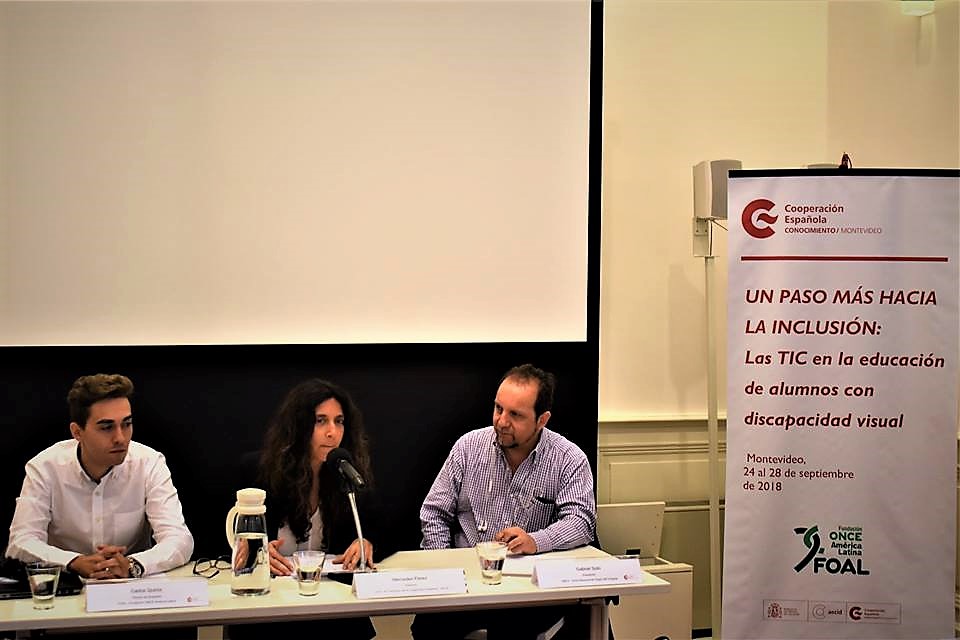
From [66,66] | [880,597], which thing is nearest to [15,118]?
[66,66]

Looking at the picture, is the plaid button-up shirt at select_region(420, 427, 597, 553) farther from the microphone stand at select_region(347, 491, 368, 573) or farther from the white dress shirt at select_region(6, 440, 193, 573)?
the white dress shirt at select_region(6, 440, 193, 573)

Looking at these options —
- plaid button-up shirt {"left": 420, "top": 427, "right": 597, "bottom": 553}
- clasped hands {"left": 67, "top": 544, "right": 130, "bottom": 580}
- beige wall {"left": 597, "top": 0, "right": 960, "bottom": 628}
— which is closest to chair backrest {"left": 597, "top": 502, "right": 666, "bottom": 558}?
beige wall {"left": 597, "top": 0, "right": 960, "bottom": 628}

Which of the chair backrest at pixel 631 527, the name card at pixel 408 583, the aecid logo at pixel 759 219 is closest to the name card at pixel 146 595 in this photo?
the name card at pixel 408 583

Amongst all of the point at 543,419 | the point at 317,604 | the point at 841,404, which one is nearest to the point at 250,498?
the point at 317,604

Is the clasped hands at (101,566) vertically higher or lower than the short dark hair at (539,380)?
lower

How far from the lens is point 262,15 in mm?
3596

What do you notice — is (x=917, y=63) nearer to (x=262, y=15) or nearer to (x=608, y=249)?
(x=608, y=249)

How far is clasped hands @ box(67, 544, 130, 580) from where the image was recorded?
3.27 metres

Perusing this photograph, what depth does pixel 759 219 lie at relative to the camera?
145 inches

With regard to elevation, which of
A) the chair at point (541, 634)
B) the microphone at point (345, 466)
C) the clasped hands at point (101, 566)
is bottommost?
the chair at point (541, 634)

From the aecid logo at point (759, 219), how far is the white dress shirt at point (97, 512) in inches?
81.7

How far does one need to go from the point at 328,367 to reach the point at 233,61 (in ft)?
3.47

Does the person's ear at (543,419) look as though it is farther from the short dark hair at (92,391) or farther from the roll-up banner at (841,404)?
the short dark hair at (92,391)

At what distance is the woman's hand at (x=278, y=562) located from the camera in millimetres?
3357
